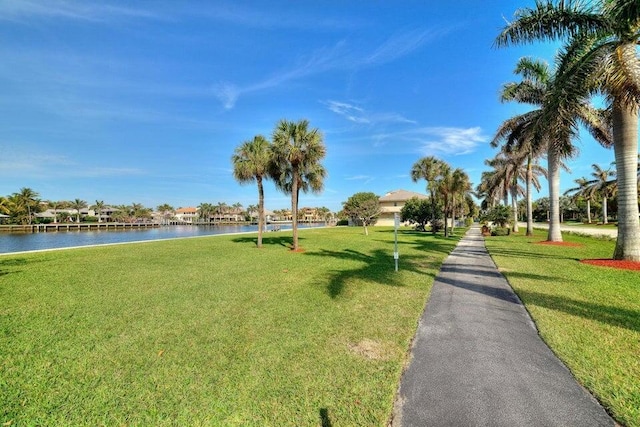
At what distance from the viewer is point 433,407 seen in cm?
321

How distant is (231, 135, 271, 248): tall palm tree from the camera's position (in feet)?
63.9

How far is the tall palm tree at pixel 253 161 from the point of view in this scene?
63.9 ft

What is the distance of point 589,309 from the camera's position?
6332mm

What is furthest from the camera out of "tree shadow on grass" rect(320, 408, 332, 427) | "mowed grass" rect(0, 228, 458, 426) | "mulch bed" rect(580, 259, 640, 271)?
"mulch bed" rect(580, 259, 640, 271)

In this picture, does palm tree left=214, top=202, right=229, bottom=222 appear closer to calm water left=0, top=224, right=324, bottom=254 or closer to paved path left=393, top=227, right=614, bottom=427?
calm water left=0, top=224, right=324, bottom=254

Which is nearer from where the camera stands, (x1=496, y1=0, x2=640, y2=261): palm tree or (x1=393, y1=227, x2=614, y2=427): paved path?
(x1=393, y1=227, x2=614, y2=427): paved path

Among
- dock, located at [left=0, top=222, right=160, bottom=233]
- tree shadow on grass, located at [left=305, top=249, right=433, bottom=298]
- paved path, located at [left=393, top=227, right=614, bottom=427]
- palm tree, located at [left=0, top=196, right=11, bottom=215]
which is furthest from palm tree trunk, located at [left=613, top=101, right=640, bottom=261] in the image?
dock, located at [left=0, top=222, right=160, bottom=233]

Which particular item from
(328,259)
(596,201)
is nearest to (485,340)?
(328,259)

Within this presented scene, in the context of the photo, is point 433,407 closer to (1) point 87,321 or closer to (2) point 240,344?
(2) point 240,344

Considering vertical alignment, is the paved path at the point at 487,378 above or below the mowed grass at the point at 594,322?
below

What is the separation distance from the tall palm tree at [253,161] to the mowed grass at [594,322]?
14.6 meters

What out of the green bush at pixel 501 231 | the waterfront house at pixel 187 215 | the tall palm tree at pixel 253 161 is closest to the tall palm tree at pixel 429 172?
the green bush at pixel 501 231

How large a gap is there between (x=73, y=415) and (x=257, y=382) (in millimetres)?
1916

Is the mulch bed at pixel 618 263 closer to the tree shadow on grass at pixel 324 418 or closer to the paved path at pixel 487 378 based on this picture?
the paved path at pixel 487 378
